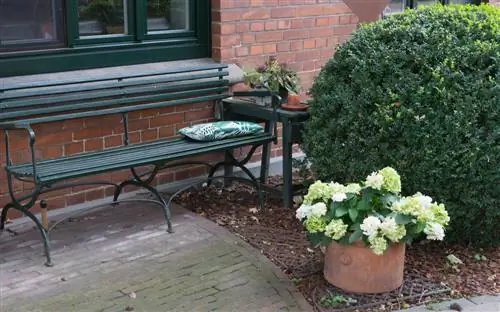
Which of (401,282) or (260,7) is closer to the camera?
(401,282)

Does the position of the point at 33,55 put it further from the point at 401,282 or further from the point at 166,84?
the point at 401,282

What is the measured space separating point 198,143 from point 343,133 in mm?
1114

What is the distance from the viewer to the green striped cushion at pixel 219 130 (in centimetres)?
538

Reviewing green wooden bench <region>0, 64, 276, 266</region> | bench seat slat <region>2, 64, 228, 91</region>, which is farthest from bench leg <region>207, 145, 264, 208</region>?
bench seat slat <region>2, 64, 228, 91</region>

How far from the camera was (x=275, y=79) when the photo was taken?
5.80 m

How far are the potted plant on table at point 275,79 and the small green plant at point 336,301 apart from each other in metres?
2.06

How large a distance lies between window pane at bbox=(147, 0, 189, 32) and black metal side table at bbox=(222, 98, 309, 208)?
0.75 metres

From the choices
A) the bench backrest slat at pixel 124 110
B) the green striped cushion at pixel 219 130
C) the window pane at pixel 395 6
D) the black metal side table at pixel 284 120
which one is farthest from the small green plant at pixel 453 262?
the window pane at pixel 395 6

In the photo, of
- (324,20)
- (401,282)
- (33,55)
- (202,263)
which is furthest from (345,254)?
(324,20)

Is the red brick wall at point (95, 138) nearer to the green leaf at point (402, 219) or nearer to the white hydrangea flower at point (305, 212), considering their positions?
the white hydrangea flower at point (305, 212)

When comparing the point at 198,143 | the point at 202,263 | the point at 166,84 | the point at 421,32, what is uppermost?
the point at 421,32

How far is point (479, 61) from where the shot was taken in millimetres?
4605

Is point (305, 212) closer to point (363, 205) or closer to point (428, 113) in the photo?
point (363, 205)

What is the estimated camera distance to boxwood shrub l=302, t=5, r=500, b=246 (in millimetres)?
4449
